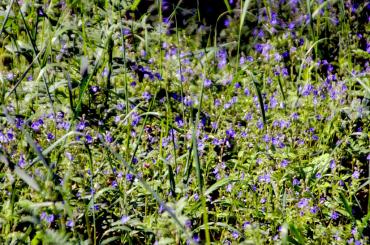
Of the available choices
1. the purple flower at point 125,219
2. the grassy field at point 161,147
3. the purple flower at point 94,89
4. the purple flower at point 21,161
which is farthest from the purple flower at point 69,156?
the purple flower at point 94,89

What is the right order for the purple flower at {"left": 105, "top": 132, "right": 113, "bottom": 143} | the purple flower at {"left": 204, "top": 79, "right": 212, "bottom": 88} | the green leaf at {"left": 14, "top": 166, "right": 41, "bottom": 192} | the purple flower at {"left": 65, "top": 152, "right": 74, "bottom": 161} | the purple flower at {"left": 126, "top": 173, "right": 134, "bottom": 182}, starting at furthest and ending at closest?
the purple flower at {"left": 204, "top": 79, "right": 212, "bottom": 88}
the purple flower at {"left": 105, "top": 132, "right": 113, "bottom": 143}
the purple flower at {"left": 126, "top": 173, "right": 134, "bottom": 182}
the purple flower at {"left": 65, "top": 152, "right": 74, "bottom": 161}
the green leaf at {"left": 14, "top": 166, "right": 41, "bottom": 192}

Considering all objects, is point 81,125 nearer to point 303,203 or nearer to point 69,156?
point 69,156

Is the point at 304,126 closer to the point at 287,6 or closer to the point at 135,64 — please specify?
the point at 135,64

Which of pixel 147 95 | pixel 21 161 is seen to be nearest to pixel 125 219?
pixel 21 161

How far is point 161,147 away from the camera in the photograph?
2.29 metres

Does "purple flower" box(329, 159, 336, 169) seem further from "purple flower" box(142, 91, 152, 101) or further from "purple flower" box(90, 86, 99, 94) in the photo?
"purple flower" box(90, 86, 99, 94)

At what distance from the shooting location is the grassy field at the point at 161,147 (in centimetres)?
192

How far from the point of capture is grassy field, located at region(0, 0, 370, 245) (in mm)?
1921

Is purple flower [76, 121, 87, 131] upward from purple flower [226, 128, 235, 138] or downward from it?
upward

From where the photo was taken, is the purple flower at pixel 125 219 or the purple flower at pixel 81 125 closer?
the purple flower at pixel 125 219

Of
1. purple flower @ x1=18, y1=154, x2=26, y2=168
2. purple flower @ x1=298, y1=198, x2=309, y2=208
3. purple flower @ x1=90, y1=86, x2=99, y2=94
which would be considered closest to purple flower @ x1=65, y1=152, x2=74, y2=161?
purple flower @ x1=18, y1=154, x2=26, y2=168

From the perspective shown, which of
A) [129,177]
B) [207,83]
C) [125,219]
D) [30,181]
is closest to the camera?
[30,181]

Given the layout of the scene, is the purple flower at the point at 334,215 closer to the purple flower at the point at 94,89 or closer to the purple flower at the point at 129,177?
the purple flower at the point at 129,177

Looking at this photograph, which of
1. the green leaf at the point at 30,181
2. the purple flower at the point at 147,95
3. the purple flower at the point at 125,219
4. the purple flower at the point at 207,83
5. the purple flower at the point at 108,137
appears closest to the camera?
the green leaf at the point at 30,181
